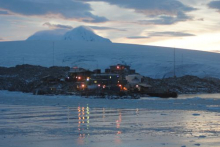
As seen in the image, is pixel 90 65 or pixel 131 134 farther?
pixel 90 65

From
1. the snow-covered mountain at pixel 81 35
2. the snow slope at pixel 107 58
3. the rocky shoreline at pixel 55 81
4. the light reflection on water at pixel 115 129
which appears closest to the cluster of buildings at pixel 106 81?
the rocky shoreline at pixel 55 81

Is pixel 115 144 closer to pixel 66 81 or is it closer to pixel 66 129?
pixel 66 129

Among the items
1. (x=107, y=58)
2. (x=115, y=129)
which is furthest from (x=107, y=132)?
(x=107, y=58)

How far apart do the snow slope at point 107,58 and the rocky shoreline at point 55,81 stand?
3.90 meters

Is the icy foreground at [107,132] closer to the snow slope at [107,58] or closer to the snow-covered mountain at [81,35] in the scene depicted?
→ the snow slope at [107,58]

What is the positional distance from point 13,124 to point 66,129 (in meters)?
2.08

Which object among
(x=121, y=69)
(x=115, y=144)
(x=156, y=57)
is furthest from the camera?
(x=156, y=57)

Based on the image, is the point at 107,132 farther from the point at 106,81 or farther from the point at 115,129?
the point at 106,81

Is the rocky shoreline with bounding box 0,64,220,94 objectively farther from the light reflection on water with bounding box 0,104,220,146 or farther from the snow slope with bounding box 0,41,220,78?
the light reflection on water with bounding box 0,104,220,146

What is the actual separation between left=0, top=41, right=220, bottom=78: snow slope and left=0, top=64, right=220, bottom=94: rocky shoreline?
3.90 m

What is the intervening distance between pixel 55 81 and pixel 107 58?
55.7 ft

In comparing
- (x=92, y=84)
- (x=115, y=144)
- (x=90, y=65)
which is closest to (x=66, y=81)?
(x=92, y=84)

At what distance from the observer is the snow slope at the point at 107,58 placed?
5591 cm

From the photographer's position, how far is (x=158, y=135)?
10.4 meters
